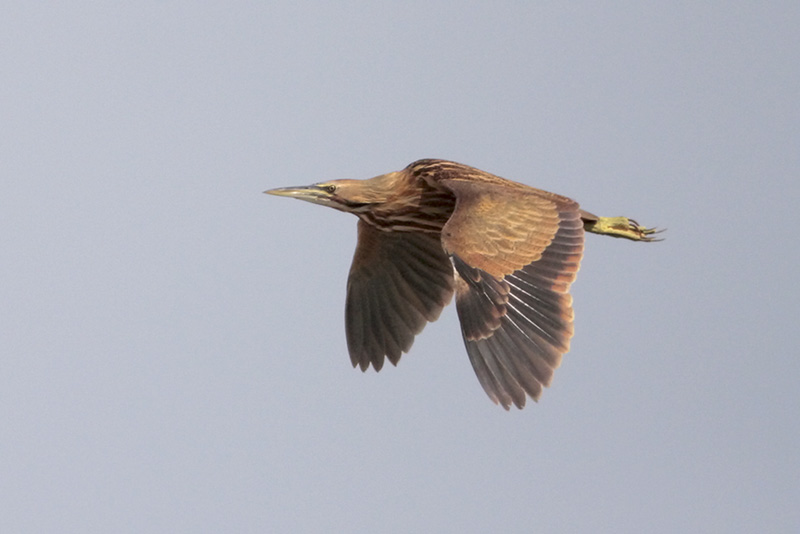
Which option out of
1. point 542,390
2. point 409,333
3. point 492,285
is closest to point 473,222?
point 492,285

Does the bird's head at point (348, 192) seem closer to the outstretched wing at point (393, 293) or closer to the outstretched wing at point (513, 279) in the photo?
the outstretched wing at point (393, 293)

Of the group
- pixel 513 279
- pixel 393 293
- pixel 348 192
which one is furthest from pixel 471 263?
pixel 393 293

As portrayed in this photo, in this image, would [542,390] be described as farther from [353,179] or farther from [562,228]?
[353,179]

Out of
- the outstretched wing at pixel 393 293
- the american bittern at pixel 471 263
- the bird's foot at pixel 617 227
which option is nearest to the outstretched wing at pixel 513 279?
the american bittern at pixel 471 263

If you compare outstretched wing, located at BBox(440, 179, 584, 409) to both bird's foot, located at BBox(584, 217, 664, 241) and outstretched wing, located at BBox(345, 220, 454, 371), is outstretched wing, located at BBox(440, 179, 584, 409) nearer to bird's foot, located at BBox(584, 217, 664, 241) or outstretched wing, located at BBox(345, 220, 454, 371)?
bird's foot, located at BBox(584, 217, 664, 241)

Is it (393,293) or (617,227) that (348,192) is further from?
(617,227)
